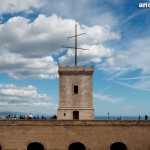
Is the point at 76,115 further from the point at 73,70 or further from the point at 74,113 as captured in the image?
the point at 73,70

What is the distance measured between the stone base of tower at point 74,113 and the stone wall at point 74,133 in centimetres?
410

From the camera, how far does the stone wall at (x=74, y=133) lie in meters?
32.3

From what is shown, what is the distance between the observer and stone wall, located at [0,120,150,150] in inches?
1273

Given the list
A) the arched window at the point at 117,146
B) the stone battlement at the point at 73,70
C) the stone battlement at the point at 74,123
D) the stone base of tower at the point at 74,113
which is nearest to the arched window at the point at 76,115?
the stone base of tower at the point at 74,113

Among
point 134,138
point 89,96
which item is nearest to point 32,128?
point 89,96

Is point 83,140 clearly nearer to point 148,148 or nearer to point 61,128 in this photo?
point 61,128

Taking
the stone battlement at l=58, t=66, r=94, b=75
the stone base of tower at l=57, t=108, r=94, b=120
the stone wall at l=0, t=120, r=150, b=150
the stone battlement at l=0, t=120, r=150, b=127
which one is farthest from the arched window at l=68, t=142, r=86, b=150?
the stone battlement at l=58, t=66, r=94, b=75

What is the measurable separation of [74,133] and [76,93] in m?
6.06

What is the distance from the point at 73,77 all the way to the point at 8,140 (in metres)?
10.6

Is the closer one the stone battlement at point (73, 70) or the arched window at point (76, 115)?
the arched window at point (76, 115)

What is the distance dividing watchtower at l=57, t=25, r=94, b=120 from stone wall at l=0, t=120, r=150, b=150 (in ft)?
13.7

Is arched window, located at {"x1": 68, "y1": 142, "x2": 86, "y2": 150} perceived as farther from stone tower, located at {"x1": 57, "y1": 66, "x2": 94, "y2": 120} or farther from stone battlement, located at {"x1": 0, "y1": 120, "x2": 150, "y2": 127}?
stone battlement, located at {"x1": 0, "y1": 120, "x2": 150, "y2": 127}

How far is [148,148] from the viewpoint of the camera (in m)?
32.6

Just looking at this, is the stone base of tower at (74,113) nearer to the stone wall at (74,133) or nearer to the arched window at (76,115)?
the arched window at (76,115)
